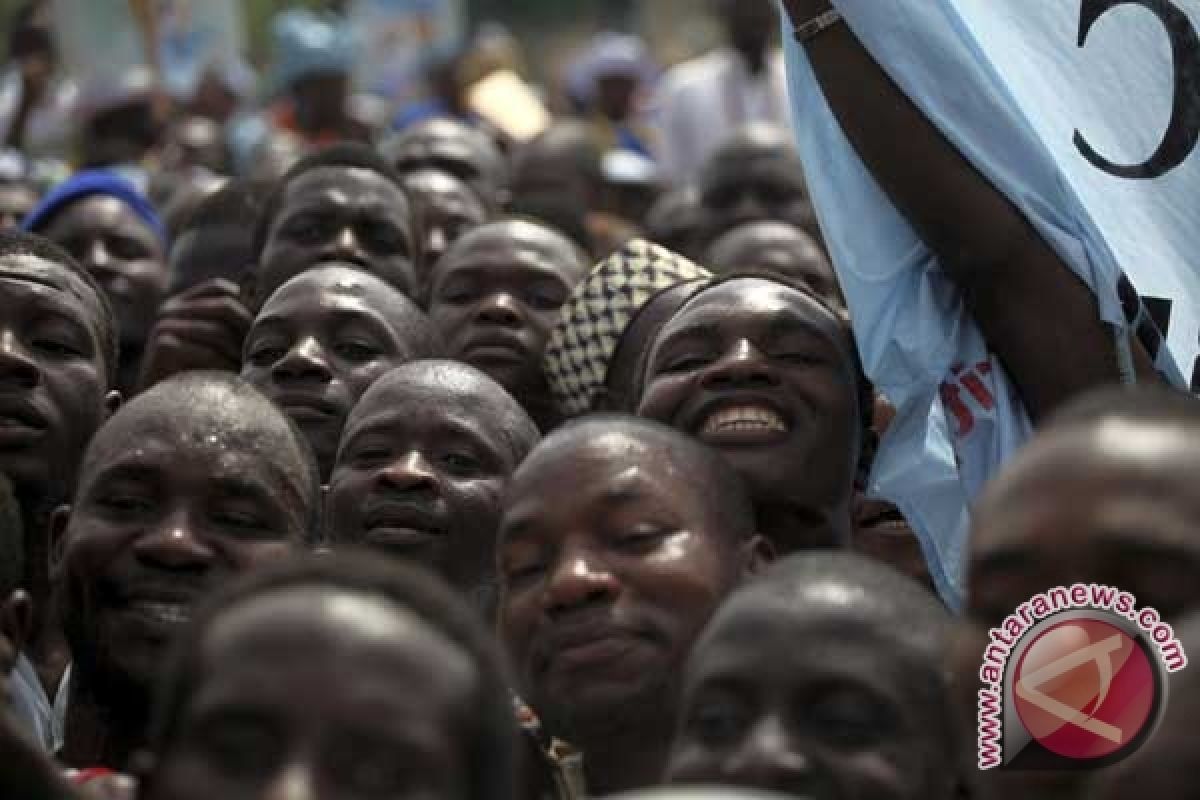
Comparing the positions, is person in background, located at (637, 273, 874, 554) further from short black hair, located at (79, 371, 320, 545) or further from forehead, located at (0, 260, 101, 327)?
forehead, located at (0, 260, 101, 327)

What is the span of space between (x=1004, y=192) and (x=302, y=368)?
1.67 meters

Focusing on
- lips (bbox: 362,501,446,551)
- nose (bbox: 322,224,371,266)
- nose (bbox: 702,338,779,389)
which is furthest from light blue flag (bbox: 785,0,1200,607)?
nose (bbox: 322,224,371,266)

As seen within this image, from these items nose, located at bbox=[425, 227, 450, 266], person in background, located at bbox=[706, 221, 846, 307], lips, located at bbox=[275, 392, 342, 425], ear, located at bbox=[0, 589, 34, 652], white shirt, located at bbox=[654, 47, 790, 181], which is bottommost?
white shirt, located at bbox=[654, 47, 790, 181]

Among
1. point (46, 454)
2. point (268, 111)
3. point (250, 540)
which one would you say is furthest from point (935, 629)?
point (268, 111)

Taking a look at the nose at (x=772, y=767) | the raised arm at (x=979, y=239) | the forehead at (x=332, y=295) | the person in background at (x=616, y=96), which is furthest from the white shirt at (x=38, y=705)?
the person in background at (x=616, y=96)

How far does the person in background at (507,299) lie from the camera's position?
6953 mm

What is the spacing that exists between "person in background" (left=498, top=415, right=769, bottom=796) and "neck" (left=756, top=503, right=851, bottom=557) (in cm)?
55

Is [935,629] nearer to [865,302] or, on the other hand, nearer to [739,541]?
[739,541]

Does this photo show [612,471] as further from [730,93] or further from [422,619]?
[730,93]

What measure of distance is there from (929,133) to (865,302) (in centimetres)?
33

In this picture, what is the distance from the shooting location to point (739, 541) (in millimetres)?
4715

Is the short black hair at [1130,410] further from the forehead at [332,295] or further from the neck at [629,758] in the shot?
the forehead at [332,295]

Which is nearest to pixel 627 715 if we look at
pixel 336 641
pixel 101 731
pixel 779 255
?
pixel 101 731

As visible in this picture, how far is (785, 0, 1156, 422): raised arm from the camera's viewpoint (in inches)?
202
